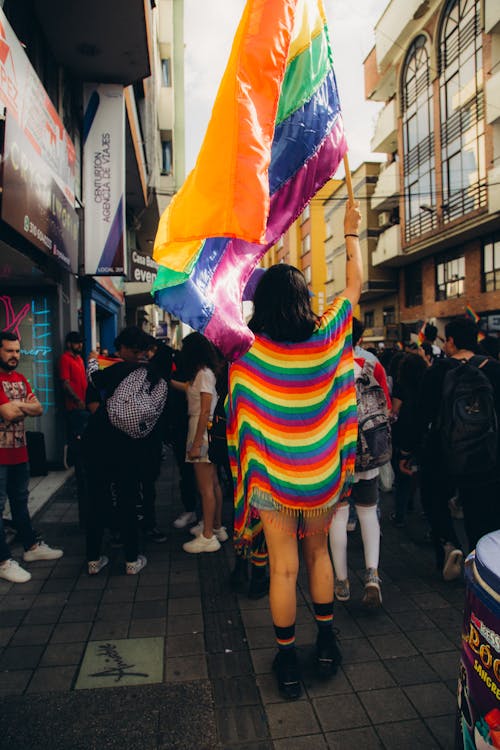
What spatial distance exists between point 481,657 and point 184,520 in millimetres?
4444

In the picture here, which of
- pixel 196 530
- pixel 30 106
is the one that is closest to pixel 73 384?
pixel 196 530

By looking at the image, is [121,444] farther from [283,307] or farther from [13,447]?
[283,307]

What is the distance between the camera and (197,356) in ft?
15.9

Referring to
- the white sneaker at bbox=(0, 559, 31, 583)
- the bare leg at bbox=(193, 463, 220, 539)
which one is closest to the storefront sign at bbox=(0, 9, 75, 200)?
the bare leg at bbox=(193, 463, 220, 539)

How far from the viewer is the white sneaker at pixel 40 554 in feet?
14.8

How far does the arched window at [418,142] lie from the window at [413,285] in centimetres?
246

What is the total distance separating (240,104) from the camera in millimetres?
2537

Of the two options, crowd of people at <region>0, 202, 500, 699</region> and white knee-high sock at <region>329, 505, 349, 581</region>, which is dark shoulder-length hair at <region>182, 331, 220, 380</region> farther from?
white knee-high sock at <region>329, 505, 349, 581</region>

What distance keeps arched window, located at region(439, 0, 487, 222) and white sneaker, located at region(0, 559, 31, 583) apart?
21616mm

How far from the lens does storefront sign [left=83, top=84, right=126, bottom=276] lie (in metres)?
9.21

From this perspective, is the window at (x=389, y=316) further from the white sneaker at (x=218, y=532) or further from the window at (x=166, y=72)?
the white sneaker at (x=218, y=532)

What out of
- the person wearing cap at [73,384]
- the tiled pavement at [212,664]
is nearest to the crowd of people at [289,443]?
the tiled pavement at [212,664]

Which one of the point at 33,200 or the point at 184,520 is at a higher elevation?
the point at 33,200

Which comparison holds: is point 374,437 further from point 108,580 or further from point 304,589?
point 108,580
